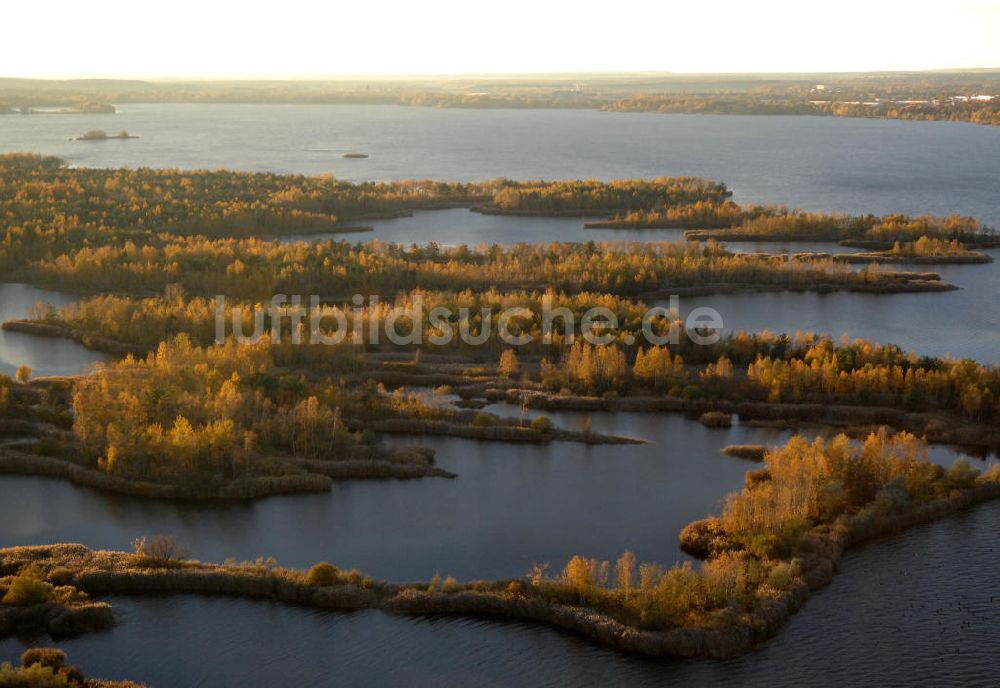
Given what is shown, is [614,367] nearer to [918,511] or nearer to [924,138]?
[918,511]

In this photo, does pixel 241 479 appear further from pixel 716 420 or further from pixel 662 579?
pixel 716 420

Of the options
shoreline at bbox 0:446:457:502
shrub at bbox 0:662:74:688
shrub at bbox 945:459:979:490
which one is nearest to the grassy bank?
shrub at bbox 945:459:979:490

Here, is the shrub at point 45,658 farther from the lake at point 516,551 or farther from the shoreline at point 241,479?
the shoreline at point 241,479

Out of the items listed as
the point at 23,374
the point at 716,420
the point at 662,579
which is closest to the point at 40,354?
the point at 23,374

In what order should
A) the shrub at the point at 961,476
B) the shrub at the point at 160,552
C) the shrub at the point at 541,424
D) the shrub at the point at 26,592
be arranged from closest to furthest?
the shrub at the point at 26,592 < the shrub at the point at 160,552 < the shrub at the point at 961,476 < the shrub at the point at 541,424

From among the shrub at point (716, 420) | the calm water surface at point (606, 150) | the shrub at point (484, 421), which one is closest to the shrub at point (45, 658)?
the shrub at point (484, 421)

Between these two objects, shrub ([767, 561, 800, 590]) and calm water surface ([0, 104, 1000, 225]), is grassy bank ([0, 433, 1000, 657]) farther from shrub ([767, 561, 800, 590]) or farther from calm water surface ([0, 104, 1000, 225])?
calm water surface ([0, 104, 1000, 225])
